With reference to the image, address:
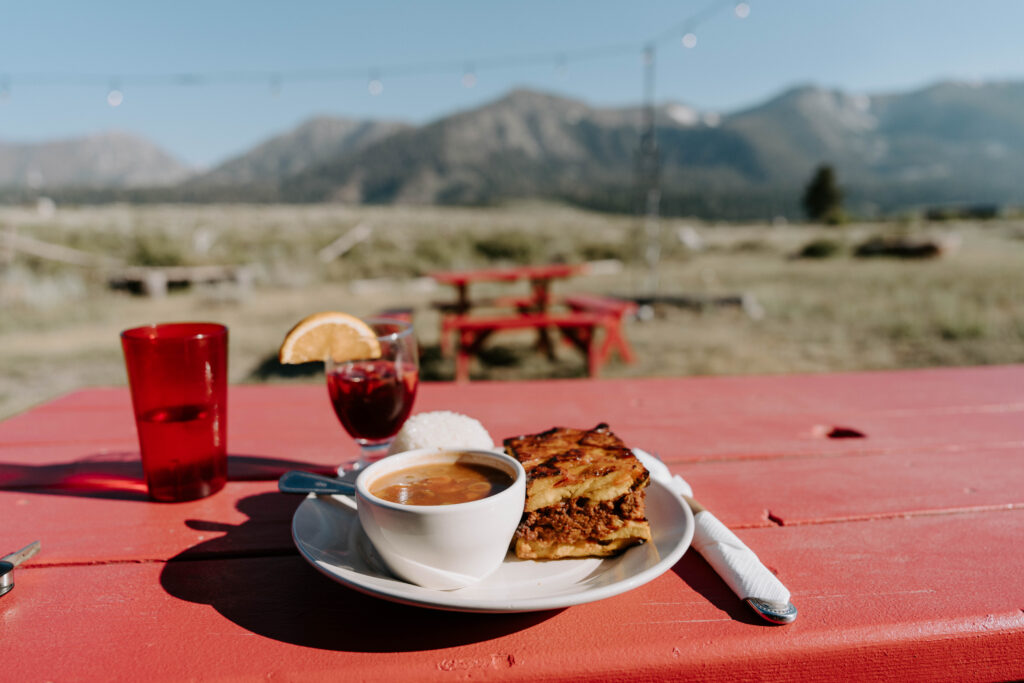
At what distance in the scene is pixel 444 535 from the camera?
2.38ft

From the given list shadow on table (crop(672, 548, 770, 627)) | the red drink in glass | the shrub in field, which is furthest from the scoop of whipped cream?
the shrub in field

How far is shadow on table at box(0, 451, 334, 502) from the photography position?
1.16 m

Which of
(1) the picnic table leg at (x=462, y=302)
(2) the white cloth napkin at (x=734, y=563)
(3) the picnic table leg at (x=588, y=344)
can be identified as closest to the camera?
(2) the white cloth napkin at (x=734, y=563)

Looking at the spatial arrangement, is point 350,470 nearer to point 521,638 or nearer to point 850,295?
point 521,638

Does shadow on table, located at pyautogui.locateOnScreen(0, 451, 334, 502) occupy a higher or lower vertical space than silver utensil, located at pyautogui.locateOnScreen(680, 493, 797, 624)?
higher

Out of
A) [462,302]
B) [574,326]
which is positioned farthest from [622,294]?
[574,326]

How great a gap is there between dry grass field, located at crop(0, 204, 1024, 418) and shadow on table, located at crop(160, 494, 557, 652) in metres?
5.08

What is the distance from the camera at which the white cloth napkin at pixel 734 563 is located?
788 mm

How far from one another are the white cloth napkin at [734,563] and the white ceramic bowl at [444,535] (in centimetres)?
26

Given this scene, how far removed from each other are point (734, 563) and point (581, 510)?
0.20 meters

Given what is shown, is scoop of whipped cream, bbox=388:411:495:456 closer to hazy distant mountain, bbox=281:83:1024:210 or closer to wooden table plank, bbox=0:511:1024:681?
wooden table plank, bbox=0:511:1024:681

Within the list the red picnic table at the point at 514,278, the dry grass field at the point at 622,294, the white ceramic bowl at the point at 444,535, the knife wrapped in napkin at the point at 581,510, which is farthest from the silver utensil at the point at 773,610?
the red picnic table at the point at 514,278

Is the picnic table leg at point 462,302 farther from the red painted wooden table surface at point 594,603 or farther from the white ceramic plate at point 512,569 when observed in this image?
the white ceramic plate at point 512,569

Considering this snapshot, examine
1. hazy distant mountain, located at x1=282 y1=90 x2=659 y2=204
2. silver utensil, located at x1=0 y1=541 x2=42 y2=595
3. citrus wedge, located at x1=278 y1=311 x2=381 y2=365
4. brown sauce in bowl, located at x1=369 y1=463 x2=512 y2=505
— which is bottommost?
silver utensil, located at x1=0 y1=541 x2=42 y2=595
